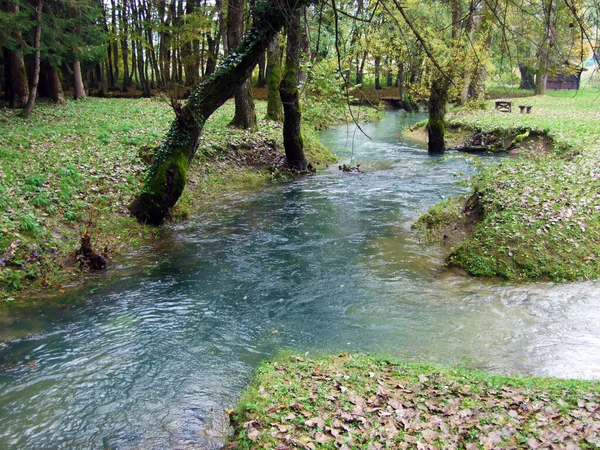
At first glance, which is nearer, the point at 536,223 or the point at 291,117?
the point at 536,223

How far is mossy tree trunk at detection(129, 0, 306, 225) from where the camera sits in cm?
1072

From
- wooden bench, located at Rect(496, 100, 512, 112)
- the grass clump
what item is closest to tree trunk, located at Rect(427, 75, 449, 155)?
the grass clump

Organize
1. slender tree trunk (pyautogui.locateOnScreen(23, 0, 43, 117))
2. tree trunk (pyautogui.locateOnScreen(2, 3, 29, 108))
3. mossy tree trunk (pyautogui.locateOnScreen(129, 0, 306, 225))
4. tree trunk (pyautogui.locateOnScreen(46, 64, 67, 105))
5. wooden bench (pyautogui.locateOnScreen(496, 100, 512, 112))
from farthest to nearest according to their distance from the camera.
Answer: wooden bench (pyautogui.locateOnScreen(496, 100, 512, 112)), tree trunk (pyautogui.locateOnScreen(46, 64, 67, 105)), tree trunk (pyautogui.locateOnScreen(2, 3, 29, 108)), slender tree trunk (pyautogui.locateOnScreen(23, 0, 43, 117)), mossy tree trunk (pyautogui.locateOnScreen(129, 0, 306, 225))

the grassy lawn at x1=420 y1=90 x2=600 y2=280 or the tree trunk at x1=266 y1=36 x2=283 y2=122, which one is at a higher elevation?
the tree trunk at x1=266 y1=36 x2=283 y2=122

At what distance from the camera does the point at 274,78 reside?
A: 1923cm

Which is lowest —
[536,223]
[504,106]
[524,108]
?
[536,223]

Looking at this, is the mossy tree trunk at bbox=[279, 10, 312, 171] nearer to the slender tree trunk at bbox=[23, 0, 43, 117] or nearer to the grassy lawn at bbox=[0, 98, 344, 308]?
the grassy lawn at bbox=[0, 98, 344, 308]

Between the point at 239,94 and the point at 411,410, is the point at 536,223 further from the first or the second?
the point at 239,94

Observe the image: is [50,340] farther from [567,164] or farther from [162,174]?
[567,164]

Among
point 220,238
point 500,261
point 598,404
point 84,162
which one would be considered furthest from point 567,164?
point 84,162

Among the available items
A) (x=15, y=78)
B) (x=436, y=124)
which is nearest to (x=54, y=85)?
(x=15, y=78)

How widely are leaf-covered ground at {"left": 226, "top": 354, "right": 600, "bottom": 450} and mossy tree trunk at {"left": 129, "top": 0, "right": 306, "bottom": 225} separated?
21.1ft

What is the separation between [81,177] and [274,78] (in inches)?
402

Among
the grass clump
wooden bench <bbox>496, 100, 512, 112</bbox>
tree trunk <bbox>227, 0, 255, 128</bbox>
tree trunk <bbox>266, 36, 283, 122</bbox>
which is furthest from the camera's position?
wooden bench <bbox>496, 100, 512, 112</bbox>
